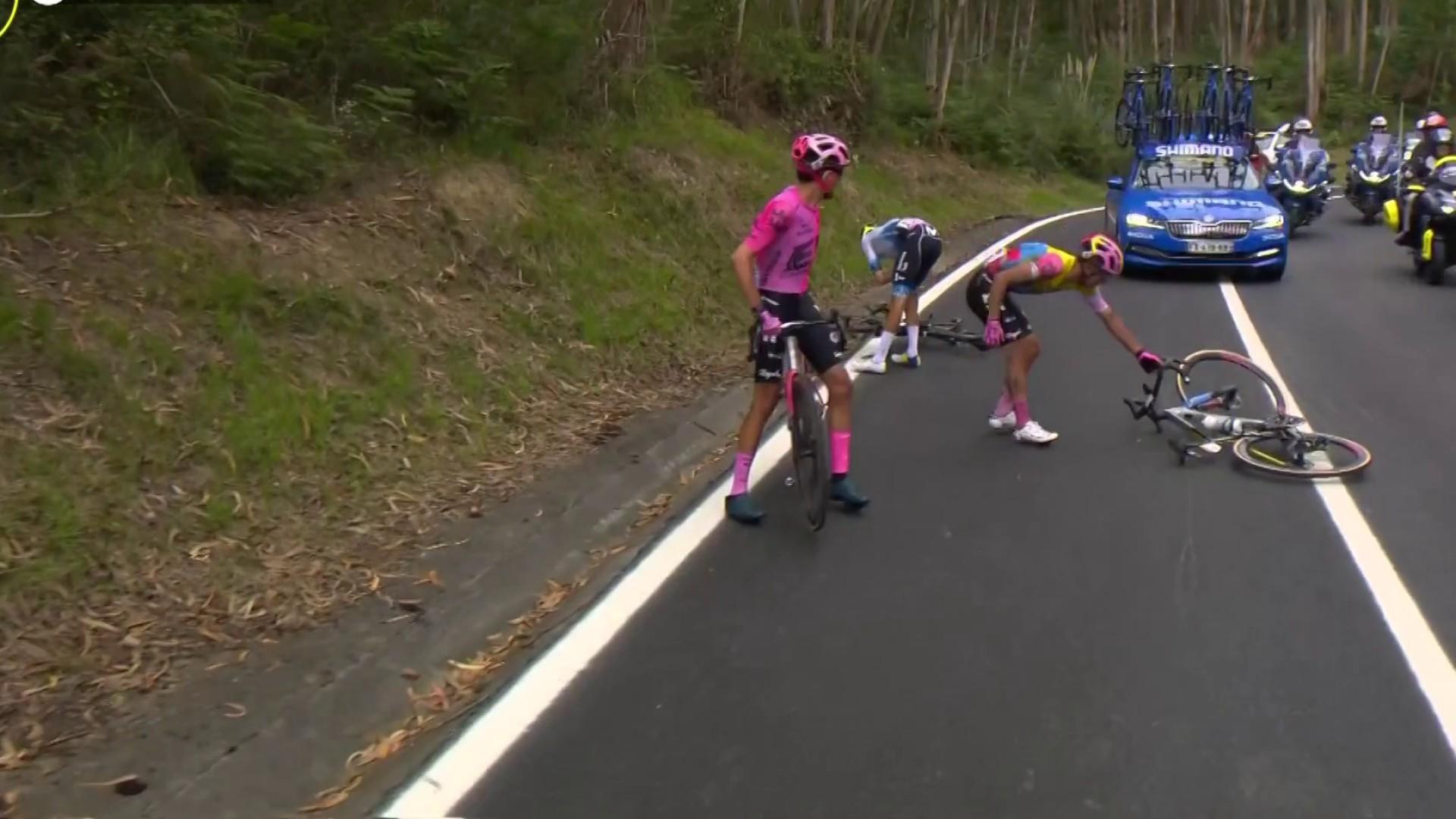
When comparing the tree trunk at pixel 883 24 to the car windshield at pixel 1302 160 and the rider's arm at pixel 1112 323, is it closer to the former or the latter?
the car windshield at pixel 1302 160

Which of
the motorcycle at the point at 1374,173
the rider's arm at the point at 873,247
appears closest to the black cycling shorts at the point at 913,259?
the rider's arm at the point at 873,247

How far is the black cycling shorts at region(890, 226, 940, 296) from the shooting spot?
10828mm

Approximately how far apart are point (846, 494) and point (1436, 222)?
485 inches

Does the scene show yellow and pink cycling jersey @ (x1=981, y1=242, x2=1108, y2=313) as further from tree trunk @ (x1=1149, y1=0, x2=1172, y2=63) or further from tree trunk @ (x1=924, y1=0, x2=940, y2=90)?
tree trunk @ (x1=1149, y1=0, x2=1172, y2=63)

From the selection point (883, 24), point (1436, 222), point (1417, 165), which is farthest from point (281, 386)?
point (883, 24)

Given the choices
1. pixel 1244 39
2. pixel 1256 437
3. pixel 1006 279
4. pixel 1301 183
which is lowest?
pixel 1244 39

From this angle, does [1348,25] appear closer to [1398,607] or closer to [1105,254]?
[1105,254]

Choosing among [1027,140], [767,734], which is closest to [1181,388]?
[767,734]

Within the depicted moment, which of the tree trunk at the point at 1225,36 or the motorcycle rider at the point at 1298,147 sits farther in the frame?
the tree trunk at the point at 1225,36

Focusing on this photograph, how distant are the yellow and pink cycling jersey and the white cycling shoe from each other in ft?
2.67

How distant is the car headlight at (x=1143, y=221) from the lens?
1700cm

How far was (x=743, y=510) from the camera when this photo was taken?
711 cm

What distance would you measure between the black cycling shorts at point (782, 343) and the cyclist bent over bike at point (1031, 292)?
1544 mm

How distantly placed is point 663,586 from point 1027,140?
29.9 metres
